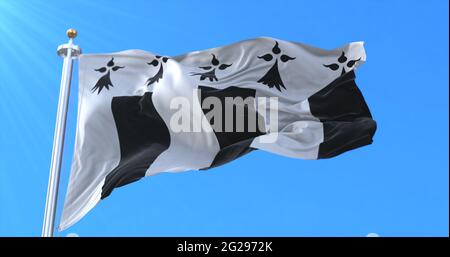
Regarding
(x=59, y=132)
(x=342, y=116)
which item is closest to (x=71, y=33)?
(x=59, y=132)

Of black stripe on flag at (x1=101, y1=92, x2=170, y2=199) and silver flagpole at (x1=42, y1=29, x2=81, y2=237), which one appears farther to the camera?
black stripe on flag at (x1=101, y1=92, x2=170, y2=199)

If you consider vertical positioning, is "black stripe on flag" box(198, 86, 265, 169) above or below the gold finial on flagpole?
below

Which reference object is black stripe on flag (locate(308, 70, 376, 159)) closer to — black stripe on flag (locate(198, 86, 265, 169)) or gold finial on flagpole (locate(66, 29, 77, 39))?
black stripe on flag (locate(198, 86, 265, 169))

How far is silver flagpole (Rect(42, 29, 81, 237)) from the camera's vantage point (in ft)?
36.5

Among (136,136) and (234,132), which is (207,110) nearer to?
(234,132)

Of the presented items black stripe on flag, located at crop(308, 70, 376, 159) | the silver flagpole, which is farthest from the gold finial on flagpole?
black stripe on flag, located at crop(308, 70, 376, 159)

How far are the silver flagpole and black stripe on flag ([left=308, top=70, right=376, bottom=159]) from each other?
3509mm

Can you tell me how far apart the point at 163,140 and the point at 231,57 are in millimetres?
1890

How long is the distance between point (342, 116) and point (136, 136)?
9.77ft

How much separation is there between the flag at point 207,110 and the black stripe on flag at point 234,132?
1 cm
